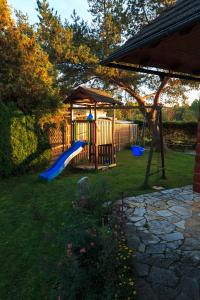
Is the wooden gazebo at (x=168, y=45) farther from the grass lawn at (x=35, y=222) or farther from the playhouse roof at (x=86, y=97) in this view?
the playhouse roof at (x=86, y=97)

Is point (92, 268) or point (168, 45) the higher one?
point (168, 45)

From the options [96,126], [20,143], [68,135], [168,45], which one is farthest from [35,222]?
[68,135]

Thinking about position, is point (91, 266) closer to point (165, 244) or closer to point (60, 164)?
point (165, 244)

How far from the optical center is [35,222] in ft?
13.5

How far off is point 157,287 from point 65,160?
5749mm

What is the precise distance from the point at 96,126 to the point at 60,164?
75.9 inches

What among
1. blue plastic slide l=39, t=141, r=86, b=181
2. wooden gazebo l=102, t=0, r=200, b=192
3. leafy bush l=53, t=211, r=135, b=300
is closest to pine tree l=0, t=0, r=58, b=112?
blue plastic slide l=39, t=141, r=86, b=181

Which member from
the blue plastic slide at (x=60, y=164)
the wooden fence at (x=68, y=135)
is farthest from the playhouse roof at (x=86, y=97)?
the blue plastic slide at (x=60, y=164)

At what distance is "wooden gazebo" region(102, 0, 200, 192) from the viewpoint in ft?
7.04

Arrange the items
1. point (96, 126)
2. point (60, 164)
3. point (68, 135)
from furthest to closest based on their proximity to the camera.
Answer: point (68, 135) → point (96, 126) → point (60, 164)

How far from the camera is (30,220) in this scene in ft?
13.9

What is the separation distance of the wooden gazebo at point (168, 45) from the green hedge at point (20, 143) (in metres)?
4.86

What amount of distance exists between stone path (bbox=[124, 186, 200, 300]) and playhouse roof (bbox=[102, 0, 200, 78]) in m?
2.32

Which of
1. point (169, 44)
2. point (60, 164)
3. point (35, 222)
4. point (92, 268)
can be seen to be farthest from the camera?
point (60, 164)
